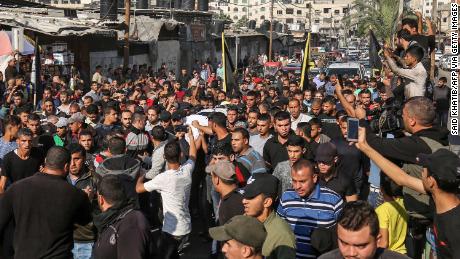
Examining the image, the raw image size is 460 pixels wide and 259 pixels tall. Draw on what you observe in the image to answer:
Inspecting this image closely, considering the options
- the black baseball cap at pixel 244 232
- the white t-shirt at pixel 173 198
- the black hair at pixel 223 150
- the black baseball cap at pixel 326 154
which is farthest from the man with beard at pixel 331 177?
the black baseball cap at pixel 244 232

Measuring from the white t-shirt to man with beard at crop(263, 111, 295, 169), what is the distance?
5.88 feet

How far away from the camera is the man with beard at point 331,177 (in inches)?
282

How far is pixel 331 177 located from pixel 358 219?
3.15 metres

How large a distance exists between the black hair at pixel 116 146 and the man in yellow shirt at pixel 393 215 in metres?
3.03

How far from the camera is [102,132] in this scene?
10.7 meters

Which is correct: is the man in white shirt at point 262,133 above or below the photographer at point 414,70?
below

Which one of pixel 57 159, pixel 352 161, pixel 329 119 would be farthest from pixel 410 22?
pixel 57 159

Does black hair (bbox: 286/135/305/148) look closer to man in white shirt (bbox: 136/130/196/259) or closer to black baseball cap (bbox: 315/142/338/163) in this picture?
black baseball cap (bbox: 315/142/338/163)

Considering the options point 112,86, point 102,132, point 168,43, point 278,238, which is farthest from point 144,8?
point 278,238

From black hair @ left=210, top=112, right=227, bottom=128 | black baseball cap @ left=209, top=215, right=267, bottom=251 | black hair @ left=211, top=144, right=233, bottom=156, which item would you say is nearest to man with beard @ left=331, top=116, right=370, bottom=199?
black hair @ left=210, top=112, right=227, bottom=128

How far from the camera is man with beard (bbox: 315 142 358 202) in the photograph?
7152mm

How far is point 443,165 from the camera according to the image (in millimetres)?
4812

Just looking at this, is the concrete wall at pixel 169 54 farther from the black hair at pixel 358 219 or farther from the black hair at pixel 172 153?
the black hair at pixel 358 219

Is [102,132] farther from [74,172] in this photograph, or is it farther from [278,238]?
[278,238]
